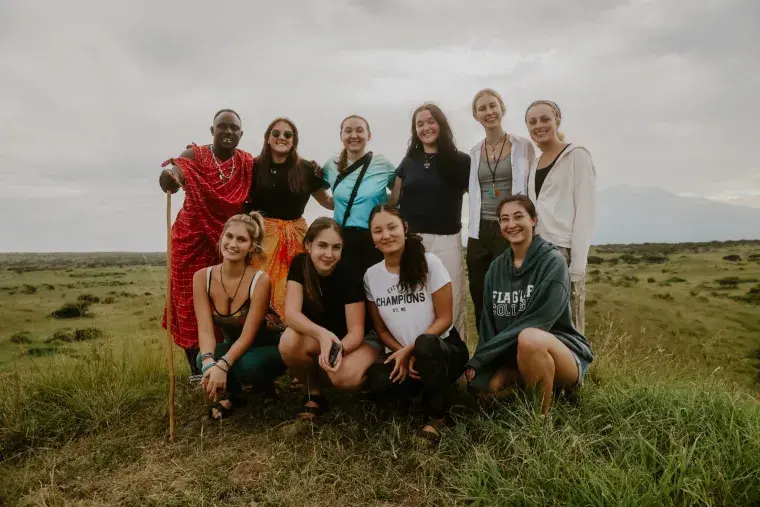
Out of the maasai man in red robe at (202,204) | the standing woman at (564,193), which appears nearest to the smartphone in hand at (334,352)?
the maasai man in red robe at (202,204)

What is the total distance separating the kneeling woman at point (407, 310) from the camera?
356 cm

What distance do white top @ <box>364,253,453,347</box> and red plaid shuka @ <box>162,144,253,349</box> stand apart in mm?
1757

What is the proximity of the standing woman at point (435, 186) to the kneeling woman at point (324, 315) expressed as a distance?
992 mm

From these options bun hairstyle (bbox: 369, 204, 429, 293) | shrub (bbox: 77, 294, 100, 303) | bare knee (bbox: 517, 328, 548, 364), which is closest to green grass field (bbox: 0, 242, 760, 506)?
bare knee (bbox: 517, 328, 548, 364)

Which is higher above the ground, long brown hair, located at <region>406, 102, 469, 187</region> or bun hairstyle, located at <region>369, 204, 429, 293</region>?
long brown hair, located at <region>406, 102, 469, 187</region>

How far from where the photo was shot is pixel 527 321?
11.1ft

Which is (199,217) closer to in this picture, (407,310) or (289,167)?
(289,167)

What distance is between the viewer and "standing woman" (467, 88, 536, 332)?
4.41 m

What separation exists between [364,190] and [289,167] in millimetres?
765

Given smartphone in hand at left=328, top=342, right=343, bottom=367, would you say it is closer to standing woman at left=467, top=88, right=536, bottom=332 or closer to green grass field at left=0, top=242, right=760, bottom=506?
green grass field at left=0, top=242, right=760, bottom=506

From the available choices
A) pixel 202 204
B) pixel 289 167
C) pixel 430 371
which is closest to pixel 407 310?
pixel 430 371

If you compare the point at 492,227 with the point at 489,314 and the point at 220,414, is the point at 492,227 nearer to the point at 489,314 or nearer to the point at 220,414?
the point at 489,314

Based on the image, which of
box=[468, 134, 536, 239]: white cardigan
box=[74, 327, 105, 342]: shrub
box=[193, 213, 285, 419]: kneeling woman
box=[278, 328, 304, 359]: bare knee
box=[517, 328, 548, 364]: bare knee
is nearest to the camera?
box=[517, 328, 548, 364]: bare knee

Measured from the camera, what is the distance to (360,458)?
335 cm
